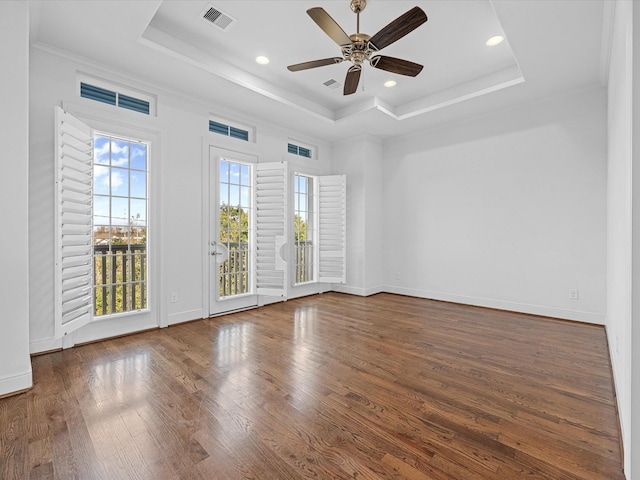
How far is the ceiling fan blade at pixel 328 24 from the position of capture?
7.30 ft

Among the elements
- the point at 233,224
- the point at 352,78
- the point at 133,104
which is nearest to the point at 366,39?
the point at 352,78

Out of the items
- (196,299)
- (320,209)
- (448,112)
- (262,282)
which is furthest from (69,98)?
(448,112)

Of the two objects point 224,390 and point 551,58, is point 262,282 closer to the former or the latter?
point 224,390

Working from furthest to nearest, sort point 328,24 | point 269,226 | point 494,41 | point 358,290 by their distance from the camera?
point 358,290, point 269,226, point 494,41, point 328,24

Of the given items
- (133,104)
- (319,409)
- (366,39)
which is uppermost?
(366,39)

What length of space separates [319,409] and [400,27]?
2.87 metres

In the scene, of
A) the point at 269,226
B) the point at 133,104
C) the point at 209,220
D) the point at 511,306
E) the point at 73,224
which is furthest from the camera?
the point at 269,226

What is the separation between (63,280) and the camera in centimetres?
266

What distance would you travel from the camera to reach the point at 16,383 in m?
2.19

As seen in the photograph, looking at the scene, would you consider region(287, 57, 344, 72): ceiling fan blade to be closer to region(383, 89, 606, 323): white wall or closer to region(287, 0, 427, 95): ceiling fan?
region(287, 0, 427, 95): ceiling fan

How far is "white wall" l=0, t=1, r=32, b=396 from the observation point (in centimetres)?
218

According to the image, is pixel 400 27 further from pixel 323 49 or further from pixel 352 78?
pixel 323 49

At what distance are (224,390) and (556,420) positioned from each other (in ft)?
7.17

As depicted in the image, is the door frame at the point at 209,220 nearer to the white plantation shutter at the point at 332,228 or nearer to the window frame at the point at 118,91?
the window frame at the point at 118,91
